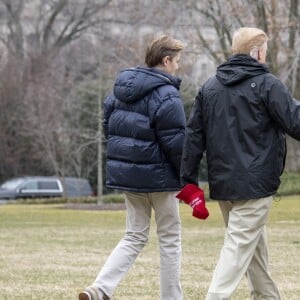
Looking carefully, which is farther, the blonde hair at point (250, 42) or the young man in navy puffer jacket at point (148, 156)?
the young man in navy puffer jacket at point (148, 156)

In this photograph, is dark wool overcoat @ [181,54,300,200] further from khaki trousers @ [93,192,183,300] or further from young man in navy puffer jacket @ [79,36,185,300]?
khaki trousers @ [93,192,183,300]

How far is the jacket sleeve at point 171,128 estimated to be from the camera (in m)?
6.60

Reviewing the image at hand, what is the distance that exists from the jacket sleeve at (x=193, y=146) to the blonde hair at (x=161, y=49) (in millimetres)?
797

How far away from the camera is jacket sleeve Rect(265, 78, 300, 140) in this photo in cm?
575

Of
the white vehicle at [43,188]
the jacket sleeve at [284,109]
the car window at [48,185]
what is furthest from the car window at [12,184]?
the jacket sleeve at [284,109]

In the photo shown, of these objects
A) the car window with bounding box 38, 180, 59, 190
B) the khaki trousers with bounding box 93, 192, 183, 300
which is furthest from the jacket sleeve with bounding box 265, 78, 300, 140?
the car window with bounding box 38, 180, 59, 190

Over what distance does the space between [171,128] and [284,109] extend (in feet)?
3.54

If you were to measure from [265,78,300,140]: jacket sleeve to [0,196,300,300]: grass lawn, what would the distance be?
7.20ft

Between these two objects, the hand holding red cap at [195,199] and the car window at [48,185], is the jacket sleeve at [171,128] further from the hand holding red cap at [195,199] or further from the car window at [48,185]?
the car window at [48,185]

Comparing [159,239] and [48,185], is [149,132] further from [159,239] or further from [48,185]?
[48,185]

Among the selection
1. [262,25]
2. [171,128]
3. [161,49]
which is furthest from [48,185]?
[171,128]

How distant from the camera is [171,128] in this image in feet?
21.7

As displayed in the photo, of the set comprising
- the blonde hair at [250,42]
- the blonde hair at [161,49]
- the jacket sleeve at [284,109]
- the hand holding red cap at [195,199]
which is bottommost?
the hand holding red cap at [195,199]

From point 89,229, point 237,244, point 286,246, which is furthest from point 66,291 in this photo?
point 89,229
